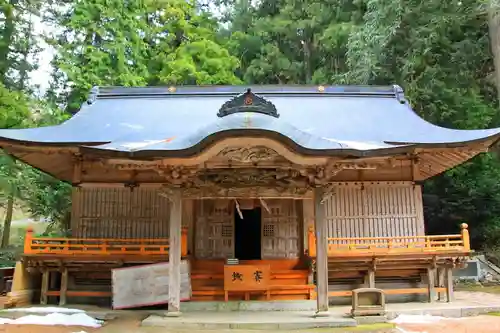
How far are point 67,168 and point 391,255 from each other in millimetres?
9032

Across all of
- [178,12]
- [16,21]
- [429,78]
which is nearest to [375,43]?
[429,78]

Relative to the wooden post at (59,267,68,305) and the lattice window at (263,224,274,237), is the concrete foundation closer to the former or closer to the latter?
the lattice window at (263,224,274,237)

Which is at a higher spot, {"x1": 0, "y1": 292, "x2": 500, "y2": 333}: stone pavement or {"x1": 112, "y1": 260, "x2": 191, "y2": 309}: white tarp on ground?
{"x1": 112, "y1": 260, "x2": 191, "y2": 309}: white tarp on ground

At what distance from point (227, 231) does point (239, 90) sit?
5.08 metres

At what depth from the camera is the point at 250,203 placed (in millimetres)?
11039

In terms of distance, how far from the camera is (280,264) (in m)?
11.8

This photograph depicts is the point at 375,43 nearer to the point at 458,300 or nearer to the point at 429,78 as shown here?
the point at 429,78

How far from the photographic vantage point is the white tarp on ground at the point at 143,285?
1036 cm

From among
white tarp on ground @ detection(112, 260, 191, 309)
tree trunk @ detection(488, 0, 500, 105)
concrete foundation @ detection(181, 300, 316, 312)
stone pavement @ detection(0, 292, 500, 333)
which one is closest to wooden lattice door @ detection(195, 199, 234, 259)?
white tarp on ground @ detection(112, 260, 191, 309)

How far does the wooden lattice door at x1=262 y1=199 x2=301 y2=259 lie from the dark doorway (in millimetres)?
1226

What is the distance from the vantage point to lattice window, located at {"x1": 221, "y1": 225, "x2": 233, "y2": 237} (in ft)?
40.2

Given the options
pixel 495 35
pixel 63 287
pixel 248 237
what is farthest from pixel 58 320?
pixel 495 35

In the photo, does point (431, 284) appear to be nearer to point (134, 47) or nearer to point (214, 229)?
point (214, 229)

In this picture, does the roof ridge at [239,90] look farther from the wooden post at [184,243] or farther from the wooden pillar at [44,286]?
the wooden pillar at [44,286]
